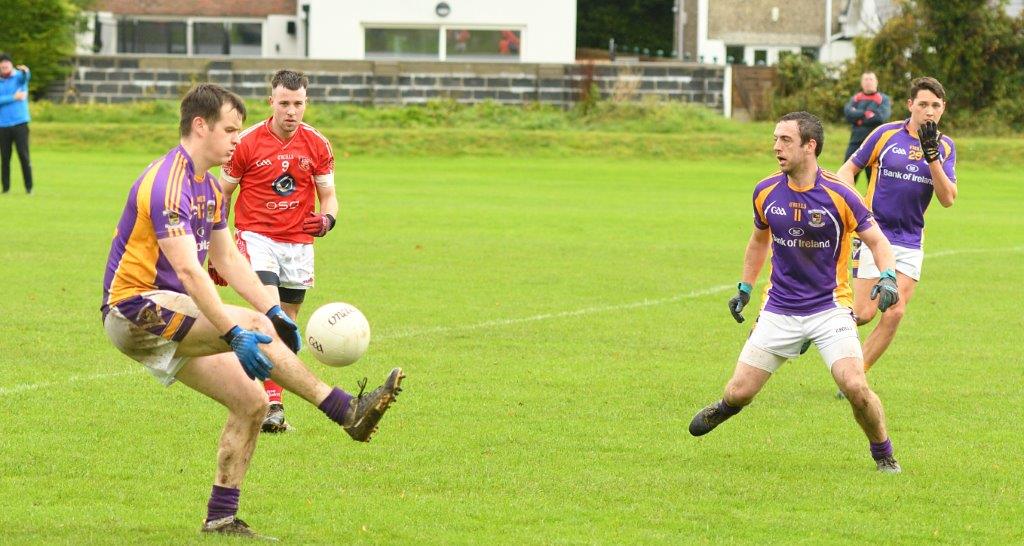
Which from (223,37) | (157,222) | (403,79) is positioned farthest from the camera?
(223,37)

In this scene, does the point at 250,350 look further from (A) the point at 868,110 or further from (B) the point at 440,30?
(B) the point at 440,30

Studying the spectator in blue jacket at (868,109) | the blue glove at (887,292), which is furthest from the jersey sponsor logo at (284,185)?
the spectator in blue jacket at (868,109)

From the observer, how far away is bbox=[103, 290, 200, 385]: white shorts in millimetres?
6578

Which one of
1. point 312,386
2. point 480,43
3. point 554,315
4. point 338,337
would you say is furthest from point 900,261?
point 480,43

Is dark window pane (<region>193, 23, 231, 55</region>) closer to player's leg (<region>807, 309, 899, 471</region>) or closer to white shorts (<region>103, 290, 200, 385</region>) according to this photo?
player's leg (<region>807, 309, 899, 471</region>)

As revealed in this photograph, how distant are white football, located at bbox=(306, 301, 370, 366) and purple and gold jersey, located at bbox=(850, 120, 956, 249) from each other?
16.6 ft

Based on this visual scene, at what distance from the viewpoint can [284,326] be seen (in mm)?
6785

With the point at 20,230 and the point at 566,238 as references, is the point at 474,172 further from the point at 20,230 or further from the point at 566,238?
the point at 20,230

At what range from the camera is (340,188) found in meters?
30.4

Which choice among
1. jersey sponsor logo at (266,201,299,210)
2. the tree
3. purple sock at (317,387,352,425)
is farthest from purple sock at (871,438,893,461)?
the tree

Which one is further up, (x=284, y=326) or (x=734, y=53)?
(x=734, y=53)

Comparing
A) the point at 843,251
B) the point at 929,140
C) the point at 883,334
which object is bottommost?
the point at 883,334

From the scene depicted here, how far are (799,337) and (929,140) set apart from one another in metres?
2.41

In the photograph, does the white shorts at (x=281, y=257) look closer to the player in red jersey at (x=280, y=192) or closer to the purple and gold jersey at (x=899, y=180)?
the player in red jersey at (x=280, y=192)
